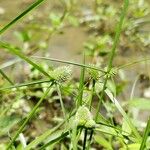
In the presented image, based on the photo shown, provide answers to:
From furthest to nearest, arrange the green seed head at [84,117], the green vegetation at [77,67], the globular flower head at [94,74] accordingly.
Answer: the green vegetation at [77,67], the globular flower head at [94,74], the green seed head at [84,117]

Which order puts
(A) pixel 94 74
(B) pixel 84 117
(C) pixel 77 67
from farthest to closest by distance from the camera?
(C) pixel 77 67, (A) pixel 94 74, (B) pixel 84 117

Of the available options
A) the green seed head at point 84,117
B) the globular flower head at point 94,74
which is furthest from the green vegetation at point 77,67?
the green seed head at point 84,117

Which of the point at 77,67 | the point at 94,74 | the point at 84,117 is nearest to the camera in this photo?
the point at 84,117

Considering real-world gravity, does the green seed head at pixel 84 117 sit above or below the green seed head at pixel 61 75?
below

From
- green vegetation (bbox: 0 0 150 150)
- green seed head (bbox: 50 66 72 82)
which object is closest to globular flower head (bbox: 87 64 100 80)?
green seed head (bbox: 50 66 72 82)

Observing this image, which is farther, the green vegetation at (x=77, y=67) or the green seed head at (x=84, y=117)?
the green vegetation at (x=77, y=67)

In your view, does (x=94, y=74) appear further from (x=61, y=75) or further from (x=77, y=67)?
(x=77, y=67)

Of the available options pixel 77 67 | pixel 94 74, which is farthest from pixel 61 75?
pixel 77 67

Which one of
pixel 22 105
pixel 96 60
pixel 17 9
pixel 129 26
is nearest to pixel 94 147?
pixel 22 105

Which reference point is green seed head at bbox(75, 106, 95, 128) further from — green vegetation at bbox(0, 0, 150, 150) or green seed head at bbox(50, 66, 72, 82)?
green vegetation at bbox(0, 0, 150, 150)

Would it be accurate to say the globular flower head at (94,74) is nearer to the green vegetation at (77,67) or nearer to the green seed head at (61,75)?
the green seed head at (61,75)

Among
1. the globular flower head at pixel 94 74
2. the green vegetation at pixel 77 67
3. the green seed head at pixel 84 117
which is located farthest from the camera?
the green vegetation at pixel 77 67

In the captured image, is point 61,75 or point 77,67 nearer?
point 61,75
